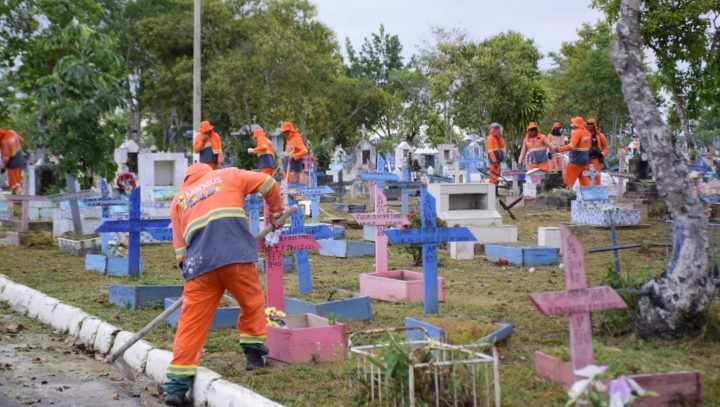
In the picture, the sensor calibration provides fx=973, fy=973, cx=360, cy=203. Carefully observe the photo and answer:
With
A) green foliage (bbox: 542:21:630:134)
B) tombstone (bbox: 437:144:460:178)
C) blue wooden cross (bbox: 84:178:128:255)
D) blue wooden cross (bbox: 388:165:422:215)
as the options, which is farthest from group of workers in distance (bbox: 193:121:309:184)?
green foliage (bbox: 542:21:630:134)

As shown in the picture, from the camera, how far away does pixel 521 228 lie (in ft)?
62.6

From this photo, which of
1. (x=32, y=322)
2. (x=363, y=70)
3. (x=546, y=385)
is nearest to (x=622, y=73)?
(x=546, y=385)

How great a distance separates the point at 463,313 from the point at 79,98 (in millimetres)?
11764

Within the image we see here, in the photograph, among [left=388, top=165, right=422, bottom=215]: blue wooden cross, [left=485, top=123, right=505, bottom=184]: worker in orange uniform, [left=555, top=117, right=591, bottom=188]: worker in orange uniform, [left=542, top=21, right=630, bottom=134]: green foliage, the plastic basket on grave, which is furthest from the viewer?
[left=542, top=21, right=630, bottom=134]: green foliage

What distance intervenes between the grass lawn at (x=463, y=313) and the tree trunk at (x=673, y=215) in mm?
195

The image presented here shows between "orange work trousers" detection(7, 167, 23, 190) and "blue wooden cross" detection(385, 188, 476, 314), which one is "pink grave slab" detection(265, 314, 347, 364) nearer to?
"blue wooden cross" detection(385, 188, 476, 314)

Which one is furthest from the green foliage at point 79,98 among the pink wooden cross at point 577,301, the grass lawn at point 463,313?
the pink wooden cross at point 577,301

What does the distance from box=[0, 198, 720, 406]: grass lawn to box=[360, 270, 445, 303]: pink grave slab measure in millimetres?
228

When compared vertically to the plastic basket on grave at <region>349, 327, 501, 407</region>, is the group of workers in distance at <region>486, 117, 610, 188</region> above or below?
above

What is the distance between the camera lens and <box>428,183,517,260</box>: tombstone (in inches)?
632

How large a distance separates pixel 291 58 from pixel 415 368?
38.5m

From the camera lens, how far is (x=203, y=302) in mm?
6707

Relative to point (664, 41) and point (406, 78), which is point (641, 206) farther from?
point (406, 78)

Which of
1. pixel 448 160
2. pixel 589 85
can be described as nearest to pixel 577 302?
pixel 448 160
